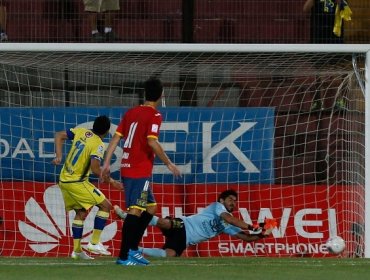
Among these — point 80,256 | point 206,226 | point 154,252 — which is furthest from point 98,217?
point 206,226

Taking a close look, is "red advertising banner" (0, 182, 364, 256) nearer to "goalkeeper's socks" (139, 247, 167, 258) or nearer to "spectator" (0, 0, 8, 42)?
"goalkeeper's socks" (139, 247, 167, 258)

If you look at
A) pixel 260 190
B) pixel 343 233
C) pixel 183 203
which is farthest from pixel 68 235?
pixel 343 233

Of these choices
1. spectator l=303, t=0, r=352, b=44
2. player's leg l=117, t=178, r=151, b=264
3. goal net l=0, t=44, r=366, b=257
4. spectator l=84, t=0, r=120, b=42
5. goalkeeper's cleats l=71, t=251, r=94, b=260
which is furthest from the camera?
spectator l=84, t=0, r=120, b=42

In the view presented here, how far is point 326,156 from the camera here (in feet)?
54.0

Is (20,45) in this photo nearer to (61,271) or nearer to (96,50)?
(96,50)

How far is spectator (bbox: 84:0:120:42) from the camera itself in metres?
17.2

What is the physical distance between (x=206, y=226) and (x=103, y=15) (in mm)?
3590

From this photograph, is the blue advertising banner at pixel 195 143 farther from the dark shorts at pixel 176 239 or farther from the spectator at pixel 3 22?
the spectator at pixel 3 22

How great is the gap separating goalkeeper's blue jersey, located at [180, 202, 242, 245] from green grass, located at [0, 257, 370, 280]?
2.38m

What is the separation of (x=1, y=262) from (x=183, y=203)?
4209 millimetres

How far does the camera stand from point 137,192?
1174 centimetres

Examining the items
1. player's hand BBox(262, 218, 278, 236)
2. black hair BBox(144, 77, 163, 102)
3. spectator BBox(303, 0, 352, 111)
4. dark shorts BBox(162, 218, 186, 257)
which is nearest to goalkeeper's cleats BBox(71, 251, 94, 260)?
dark shorts BBox(162, 218, 186, 257)

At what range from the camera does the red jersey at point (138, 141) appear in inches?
464

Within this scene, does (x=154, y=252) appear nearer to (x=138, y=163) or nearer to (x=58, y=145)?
(x=58, y=145)
